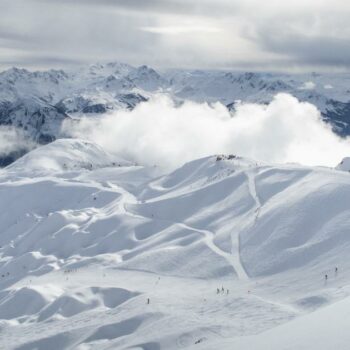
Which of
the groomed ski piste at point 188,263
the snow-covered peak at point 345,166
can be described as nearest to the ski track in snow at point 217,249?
the groomed ski piste at point 188,263

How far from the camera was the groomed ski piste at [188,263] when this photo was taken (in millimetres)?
47312

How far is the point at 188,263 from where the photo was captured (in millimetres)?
75875

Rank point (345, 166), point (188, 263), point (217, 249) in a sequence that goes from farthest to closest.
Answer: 1. point (345, 166)
2. point (217, 249)
3. point (188, 263)

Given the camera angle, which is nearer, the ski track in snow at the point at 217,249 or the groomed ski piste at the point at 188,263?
the groomed ski piste at the point at 188,263

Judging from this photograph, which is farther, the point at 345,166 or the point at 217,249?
the point at 345,166

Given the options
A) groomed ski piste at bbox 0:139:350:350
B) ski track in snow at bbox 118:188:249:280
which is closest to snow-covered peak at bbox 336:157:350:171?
groomed ski piste at bbox 0:139:350:350

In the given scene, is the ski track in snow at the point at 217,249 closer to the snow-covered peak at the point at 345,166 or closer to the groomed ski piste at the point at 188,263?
the groomed ski piste at the point at 188,263

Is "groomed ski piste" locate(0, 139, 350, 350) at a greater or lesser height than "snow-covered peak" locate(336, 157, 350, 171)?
lesser

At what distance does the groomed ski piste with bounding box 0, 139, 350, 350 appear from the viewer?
155ft

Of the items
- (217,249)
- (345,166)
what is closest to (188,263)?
(217,249)

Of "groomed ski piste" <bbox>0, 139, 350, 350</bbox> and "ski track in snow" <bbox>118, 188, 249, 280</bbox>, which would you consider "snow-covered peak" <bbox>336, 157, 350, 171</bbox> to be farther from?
"ski track in snow" <bbox>118, 188, 249, 280</bbox>

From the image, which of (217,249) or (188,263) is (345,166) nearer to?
(217,249)

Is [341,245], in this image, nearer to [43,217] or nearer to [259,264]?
[259,264]

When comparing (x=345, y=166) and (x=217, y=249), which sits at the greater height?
(x=345, y=166)
